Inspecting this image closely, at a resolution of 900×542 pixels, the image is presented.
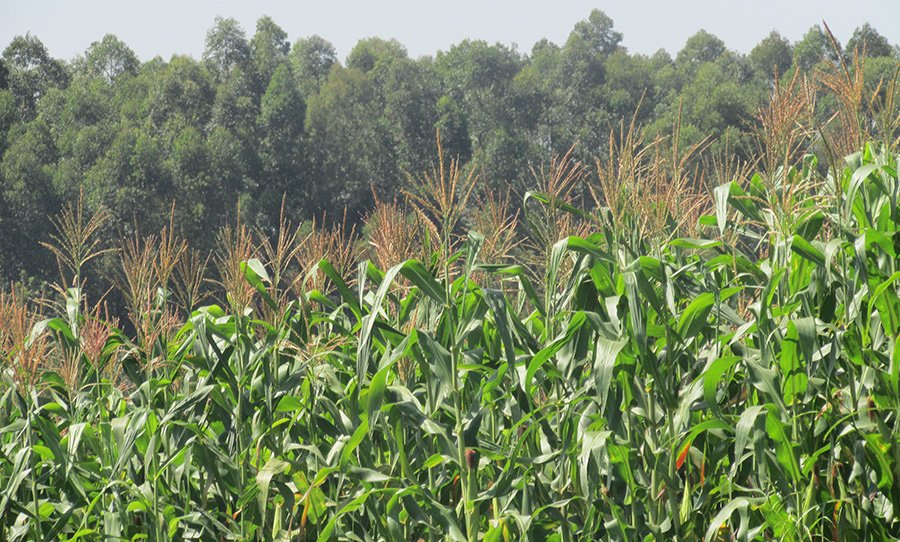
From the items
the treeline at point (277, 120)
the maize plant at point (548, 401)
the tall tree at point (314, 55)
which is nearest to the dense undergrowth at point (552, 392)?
the maize plant at point (548, 401)

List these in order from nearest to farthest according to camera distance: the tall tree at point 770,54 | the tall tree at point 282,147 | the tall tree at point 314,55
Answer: the tall tree at point 282,147 → the tall tree at point 770,54 → the tall tree at point 314,55

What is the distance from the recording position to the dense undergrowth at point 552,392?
4.11 metres

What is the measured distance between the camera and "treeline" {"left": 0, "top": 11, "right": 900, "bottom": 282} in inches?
1615

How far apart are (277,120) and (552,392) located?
4534 cm

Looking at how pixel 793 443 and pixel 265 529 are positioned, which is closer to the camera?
pixel 793 443

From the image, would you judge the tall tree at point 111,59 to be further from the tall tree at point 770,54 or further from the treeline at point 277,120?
the tall tree at point 770,54

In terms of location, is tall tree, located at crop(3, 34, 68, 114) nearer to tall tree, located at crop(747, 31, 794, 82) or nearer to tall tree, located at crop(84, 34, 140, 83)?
tall tree, located at crop(84, 34, 140, 83)

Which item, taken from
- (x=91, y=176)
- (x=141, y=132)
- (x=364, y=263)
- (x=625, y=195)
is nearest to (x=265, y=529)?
(x=364, y=263)

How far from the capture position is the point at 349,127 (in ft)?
170

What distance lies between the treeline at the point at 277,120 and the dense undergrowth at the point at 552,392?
29747 millimetres

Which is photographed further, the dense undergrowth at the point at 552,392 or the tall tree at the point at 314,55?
the tall tree at the point at 314,55

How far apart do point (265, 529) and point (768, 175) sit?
2717mm

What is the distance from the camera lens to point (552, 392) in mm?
4707

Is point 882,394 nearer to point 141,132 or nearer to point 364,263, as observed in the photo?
point 364,263
